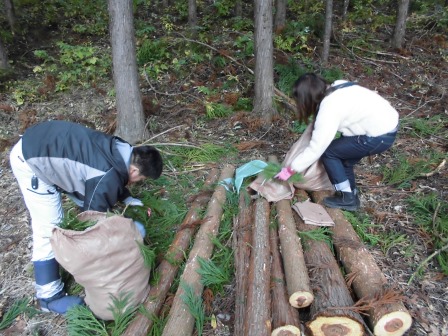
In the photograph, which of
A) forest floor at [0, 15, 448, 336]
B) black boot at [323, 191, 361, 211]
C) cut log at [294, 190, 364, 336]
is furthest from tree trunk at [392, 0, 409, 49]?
cut log at [294, 190, 364, 336]

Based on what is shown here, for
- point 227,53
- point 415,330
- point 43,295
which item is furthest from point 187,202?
point 227,53

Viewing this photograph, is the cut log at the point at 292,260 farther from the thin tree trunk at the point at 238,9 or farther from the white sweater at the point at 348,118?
the thin tree trunk at the point at 238,9

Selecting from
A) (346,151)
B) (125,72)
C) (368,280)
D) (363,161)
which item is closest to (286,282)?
(368,280)

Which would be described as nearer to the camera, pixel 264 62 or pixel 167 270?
pixel 167 270

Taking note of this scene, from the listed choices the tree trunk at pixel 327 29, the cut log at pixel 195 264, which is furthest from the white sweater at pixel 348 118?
the tree trunk at pixel 327 29

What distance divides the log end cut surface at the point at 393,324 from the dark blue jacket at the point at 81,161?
1.89m

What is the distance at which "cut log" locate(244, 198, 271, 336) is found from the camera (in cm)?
201

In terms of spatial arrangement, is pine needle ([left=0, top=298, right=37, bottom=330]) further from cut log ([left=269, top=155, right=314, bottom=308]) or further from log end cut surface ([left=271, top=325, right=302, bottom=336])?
cut log ([left=269, top=155, right=314, bottom=308])

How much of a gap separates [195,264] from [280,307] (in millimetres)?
735

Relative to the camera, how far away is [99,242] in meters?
2.06

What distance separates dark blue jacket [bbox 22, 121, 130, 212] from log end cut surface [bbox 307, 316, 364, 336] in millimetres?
1553

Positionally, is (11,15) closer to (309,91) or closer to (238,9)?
(238,9)

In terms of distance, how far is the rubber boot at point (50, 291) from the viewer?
97.8 inches

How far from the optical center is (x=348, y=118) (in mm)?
2818
